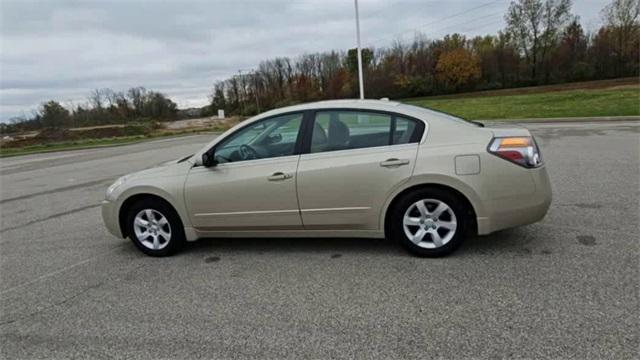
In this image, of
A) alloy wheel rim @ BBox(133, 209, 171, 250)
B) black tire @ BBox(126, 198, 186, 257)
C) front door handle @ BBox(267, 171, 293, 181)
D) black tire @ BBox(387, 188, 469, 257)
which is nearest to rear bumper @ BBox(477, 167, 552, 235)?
black tire @ BBox(387, 188, 469, 257)

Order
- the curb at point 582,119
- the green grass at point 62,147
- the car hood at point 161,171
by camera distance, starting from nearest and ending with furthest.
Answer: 1. the car hood at point 161,171
2. the curb at point 582,119
3. the green grass at point 62,147

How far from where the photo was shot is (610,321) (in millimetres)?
2430

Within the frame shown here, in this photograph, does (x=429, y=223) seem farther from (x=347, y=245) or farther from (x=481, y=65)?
(x=481, y=65)

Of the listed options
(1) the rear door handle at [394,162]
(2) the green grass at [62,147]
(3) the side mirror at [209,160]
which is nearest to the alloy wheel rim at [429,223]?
(1) the rear door handle at [394,162]

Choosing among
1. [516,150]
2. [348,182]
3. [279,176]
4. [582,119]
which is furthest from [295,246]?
[582,119]

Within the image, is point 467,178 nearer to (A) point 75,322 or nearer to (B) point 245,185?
(B) point 245,185

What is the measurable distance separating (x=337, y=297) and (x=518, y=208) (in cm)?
180

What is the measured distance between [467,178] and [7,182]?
44.7 feet

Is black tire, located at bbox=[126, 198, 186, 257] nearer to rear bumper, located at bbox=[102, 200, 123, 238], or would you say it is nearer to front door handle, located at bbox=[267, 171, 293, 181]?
rear bumper, located at bbox=[102, 200, 123, 238]

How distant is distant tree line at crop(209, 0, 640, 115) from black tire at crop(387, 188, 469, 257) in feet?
190

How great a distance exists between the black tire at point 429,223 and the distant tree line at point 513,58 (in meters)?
58.0

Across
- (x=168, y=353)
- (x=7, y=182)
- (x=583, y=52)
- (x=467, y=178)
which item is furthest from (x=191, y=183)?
(x=583, y=52)

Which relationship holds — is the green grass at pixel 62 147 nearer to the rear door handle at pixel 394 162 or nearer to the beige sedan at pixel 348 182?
the beige sedan at pixel 348 182

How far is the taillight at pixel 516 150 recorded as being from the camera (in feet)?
10.9
